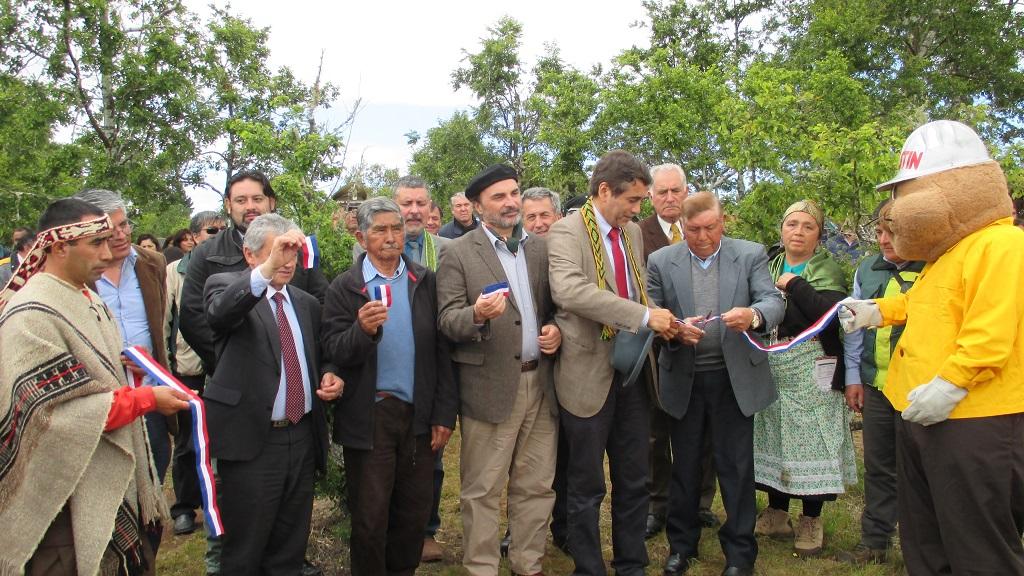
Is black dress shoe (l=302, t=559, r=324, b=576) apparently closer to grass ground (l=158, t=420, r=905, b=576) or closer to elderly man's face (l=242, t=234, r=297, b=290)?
grass ground (l=158, t=420, r=905, b=576)

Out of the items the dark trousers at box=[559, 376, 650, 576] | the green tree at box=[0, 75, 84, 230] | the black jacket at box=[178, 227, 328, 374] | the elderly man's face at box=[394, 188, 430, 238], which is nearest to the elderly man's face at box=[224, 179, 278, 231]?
the black jacket at box=[178, 227, 328, 374]

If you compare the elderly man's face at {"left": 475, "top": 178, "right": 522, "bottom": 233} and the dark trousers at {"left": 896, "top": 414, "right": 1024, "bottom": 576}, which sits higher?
the elderly man's face at {"left": 475, "top": 178, "right": 522, "bottom": 233}

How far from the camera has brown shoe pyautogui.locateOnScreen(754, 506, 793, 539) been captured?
5.23 meters

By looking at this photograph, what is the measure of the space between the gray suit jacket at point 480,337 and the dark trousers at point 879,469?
6.76 feet

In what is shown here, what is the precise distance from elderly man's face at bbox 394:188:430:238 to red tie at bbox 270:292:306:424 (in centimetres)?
166

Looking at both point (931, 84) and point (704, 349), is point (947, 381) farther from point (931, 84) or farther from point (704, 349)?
point (931, 84)

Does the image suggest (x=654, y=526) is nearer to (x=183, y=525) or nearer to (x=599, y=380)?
(x=599, y=380)

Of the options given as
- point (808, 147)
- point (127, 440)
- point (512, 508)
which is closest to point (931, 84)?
point (808, 147)

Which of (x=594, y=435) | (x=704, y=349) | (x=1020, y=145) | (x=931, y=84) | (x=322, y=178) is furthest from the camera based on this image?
(x=931, y=84)

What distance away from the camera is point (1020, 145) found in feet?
21.5

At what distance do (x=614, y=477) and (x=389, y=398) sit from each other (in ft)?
4.66

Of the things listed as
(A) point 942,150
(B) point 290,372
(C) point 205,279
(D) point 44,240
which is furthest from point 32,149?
(A) point 942,150

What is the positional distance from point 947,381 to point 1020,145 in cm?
462

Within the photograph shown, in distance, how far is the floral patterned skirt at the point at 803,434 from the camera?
15.7 feet
